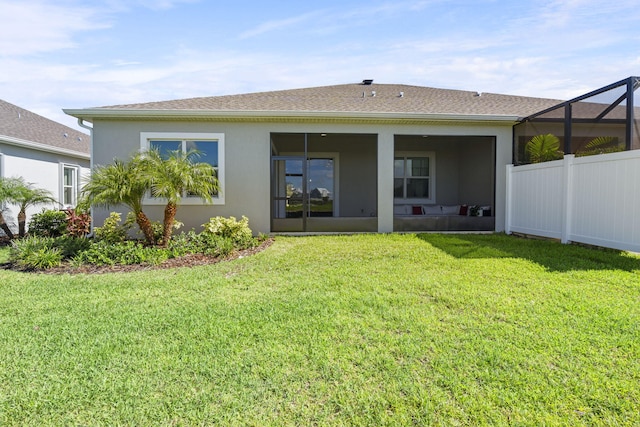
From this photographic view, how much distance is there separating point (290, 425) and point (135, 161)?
6.58m

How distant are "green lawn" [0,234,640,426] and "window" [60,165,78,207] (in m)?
9.01

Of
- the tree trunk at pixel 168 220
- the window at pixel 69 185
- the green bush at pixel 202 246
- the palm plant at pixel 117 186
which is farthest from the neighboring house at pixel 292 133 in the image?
the window at pixel 69 185

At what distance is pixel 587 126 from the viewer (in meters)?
6.87

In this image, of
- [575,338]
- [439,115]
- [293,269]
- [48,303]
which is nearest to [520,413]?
[575,338]

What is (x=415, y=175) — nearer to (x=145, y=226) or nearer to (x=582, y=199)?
(x=582, y=199)

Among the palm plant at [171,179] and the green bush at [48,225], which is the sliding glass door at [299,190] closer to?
the palm plant at [171,179]

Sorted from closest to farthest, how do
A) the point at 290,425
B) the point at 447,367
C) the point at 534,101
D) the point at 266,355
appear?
1. the point at 290,425
2. the point at 447,367
3. the point at 266,355
4. the point at 534,101

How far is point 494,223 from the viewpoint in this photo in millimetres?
9914

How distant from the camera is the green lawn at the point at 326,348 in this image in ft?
6.89

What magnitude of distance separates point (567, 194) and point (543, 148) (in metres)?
1.56

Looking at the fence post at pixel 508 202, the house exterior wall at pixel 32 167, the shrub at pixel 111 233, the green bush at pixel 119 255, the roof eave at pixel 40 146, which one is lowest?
the green bush at pixel 119 255

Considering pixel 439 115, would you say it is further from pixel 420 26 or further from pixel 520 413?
pixel 520 413

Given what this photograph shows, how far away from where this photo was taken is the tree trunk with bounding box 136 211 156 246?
705 cm

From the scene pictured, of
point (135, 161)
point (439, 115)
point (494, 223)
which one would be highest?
point (439, 115)
